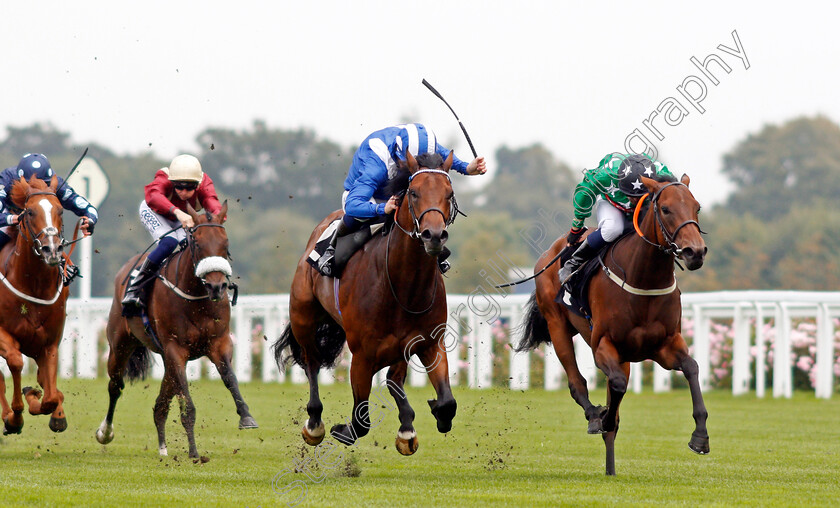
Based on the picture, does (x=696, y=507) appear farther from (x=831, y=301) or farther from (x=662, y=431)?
(x=831, y=301)

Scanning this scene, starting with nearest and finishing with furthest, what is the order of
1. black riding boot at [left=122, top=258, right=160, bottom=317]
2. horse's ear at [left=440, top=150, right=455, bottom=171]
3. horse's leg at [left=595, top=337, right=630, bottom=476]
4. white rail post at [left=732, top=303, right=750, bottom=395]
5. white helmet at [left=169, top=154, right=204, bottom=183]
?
horse's ear at [left=440, top=150, right=455, bottom=171] → horse's leg at [left=595, top=337, right=630, bottom=476] → white helmet at [left=169, top=154, right=204, bottom=183] → black riding boot at [left=122, top=258, right=160, bottom=317] → white rail post at [left=732, top=303, right=750, bottom=395]

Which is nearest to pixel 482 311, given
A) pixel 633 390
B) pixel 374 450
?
pixel 633 390

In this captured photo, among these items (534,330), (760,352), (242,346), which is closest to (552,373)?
(760,352)

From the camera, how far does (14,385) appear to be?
7.63 m

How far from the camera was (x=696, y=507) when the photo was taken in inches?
214

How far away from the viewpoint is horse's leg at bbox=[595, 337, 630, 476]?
6.58 metres

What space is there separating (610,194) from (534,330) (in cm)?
161

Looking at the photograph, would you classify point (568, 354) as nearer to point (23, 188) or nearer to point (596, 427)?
→ point (596, 427)

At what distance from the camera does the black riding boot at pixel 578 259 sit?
7238 millimetres

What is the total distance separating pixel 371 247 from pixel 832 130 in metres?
49.9

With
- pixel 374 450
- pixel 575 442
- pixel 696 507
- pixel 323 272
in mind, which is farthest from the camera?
pixel 575 442

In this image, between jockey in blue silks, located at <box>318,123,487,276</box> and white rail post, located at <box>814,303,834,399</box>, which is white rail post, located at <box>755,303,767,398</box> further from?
jockey in blue silks, located at <box>318,123,487,276</box>

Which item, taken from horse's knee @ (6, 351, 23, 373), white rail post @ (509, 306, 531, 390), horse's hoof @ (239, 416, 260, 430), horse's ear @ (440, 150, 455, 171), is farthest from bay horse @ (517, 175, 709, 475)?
white rail post @ (509, 306, 531, 390)

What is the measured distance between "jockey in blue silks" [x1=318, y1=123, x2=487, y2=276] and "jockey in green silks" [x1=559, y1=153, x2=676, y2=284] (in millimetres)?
1059
